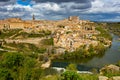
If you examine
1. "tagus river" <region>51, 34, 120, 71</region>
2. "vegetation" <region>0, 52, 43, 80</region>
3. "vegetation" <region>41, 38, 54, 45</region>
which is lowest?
"tagus river" <region>51, 34, 120, 71</region>

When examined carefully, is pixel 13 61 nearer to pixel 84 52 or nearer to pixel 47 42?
pixel 84 52

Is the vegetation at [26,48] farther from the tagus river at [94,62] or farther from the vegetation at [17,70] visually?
the vegetation at [17,70]

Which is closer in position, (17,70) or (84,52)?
(17,70)

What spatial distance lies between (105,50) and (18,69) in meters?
31.3

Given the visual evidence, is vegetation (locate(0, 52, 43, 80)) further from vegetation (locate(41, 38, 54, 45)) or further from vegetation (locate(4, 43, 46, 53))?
vegetation (locate(41, 38, 54, 45))

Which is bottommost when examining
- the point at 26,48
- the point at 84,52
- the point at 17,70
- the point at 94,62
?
the point at 94,62

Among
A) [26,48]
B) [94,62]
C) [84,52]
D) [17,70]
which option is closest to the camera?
[17,70]

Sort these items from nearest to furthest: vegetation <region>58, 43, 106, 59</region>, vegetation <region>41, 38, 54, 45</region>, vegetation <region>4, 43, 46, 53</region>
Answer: vegetation <region>58, 43, 106, 59</region> → vegetation <region>4, 43, 46, 53</region> → vegetation <region>41, 38, 54, 45</region>

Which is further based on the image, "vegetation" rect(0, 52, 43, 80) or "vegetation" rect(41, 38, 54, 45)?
"vegetation" rect(41, 38, 54, 45)

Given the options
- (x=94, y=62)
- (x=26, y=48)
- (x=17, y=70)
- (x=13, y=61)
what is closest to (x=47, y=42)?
(x=26, y=48)

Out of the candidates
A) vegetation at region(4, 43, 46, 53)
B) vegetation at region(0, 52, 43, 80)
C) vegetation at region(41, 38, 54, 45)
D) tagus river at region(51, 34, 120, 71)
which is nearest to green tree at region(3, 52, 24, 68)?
vegetation at region(0, 52, 43, 80)

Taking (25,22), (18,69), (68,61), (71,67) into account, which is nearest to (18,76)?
(18,69)

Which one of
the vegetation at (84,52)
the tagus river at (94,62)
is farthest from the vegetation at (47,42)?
the tagus river at (94,62)

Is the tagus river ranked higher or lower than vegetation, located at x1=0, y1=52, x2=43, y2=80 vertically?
lower
